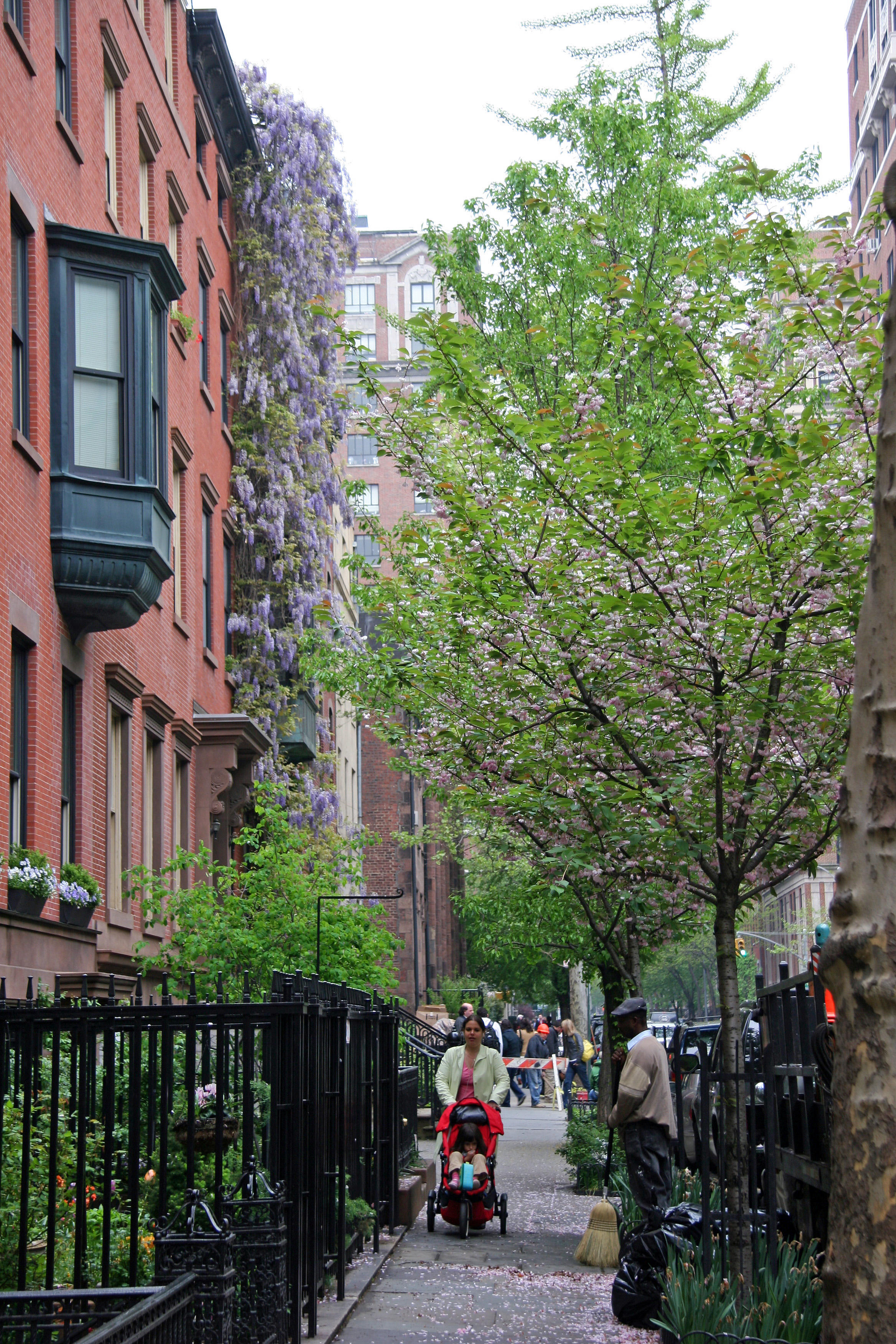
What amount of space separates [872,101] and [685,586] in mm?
53580

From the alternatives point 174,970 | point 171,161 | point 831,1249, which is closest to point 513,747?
point 174,970

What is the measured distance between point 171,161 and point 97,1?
14.8ft

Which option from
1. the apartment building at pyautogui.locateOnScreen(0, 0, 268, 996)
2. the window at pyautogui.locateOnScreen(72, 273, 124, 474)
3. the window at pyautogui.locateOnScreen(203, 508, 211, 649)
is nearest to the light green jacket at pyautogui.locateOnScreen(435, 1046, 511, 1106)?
the apartment building at pyautogui.locateOnScreen(0, 0, 268, 996)

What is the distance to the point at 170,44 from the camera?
917 inches

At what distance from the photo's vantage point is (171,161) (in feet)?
72.6

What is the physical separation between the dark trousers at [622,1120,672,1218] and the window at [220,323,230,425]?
61.2 feet

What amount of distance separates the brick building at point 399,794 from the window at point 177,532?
246 inches

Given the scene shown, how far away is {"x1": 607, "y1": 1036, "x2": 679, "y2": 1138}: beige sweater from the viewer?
9.90 m

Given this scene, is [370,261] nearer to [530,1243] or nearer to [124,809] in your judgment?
[124,809]

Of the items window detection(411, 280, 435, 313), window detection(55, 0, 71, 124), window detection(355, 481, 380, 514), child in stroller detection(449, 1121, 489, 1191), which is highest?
window detection(411, 280, 435, 313)

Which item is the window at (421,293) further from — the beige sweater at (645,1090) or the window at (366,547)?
the beige sweater at (645,1090)

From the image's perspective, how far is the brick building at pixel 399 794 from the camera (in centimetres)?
5481

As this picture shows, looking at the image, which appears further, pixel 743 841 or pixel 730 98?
pixel 730 98

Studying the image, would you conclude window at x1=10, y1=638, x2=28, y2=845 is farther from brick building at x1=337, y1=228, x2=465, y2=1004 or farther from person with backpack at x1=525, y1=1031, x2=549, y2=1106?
person with backpack at x1=525, y1=1031, x2=549, y2=1106
